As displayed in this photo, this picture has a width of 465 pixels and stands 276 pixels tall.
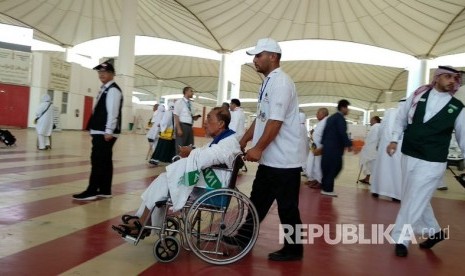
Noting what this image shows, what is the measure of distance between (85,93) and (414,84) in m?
25.5

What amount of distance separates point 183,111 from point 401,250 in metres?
6.40

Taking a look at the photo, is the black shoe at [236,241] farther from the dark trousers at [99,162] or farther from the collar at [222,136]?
the dark trousers at [99,162]

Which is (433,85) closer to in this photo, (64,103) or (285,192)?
(285,192)

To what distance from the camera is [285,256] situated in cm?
364

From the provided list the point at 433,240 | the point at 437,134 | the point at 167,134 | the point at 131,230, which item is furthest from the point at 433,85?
the point at 167,134

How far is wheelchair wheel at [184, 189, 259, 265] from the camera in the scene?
3307mm

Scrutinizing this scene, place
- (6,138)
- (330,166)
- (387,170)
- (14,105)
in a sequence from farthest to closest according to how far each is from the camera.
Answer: (14,105) → (6,138) → (387,170) → (330,166)

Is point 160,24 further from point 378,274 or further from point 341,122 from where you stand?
point 378,274

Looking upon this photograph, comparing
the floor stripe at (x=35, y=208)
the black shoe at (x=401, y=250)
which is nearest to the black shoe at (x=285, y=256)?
the black shoe at (x=401, y=250)

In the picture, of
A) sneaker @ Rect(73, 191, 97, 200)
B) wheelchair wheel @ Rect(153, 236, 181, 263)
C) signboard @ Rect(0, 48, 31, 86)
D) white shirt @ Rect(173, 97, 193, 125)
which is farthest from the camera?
signboard @ Rect(0, 48, 31, 86)

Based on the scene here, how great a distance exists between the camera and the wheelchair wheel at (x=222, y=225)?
3307mm

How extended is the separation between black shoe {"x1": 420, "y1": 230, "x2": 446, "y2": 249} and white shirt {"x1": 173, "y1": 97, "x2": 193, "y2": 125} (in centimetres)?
618

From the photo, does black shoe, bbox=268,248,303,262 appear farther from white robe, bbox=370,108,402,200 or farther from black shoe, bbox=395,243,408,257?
white robe, bbox=370,108,402,200

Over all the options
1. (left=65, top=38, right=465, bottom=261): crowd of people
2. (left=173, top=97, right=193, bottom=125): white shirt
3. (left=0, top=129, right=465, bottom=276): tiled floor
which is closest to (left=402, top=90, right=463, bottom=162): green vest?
(left=65, top=38, right=465, bottom=261): crowd of people
